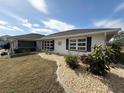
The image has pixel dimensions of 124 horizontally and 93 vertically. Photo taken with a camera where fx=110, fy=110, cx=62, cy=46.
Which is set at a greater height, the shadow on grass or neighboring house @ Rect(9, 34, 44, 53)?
neighboring house @ Rect(9, 34, 44, 53)

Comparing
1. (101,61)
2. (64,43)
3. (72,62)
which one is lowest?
(72,62)

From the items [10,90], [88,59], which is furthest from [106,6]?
[10,90]

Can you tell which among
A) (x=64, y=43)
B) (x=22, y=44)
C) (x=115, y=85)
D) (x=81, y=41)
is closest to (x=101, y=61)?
(x=115, y=85)

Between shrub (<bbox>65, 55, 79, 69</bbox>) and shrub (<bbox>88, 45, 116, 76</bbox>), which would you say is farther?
shrub (<bbox>65, 55, 79, 69</bbox>)

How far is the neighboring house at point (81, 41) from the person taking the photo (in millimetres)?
11838

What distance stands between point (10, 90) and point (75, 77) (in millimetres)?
3546

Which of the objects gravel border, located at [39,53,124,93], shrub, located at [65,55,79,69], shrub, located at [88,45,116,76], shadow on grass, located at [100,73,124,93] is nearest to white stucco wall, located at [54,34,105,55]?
shrub, located at [65,55,79,69]

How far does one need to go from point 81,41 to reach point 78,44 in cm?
61

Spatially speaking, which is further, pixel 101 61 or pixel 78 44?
pixel 78 44

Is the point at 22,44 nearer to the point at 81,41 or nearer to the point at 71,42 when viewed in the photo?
the point at 71,42

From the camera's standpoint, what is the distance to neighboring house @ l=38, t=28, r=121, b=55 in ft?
38.8

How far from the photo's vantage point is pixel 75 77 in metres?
6.34

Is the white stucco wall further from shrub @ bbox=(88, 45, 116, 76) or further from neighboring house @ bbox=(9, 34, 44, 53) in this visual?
neighboring house @ bbox=(9, 34, 44, 53)

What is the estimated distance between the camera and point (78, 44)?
46.7 ft
